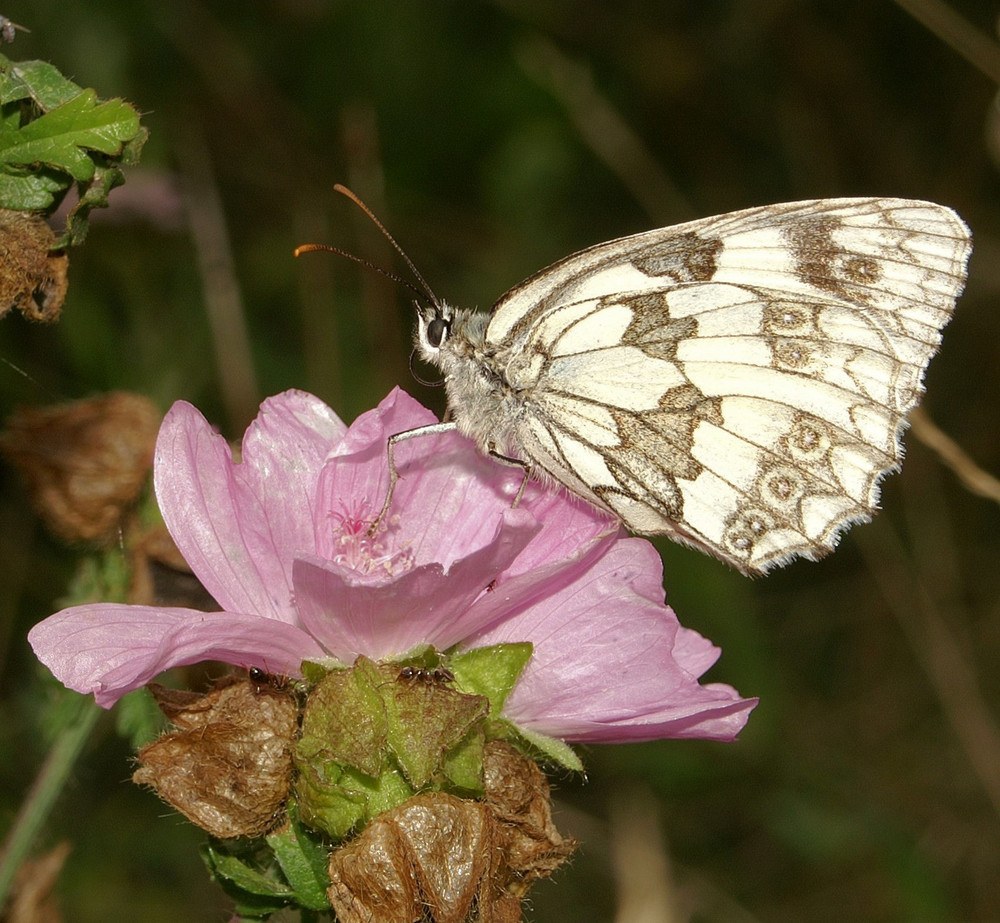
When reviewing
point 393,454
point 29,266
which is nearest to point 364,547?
point 393,454

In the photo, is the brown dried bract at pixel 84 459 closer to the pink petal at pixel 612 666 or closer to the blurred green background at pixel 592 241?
the blurred green background at pixel 592 241

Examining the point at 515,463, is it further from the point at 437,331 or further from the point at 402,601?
the point at 402,601

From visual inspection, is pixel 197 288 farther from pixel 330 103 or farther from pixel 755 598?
pixel 755 598

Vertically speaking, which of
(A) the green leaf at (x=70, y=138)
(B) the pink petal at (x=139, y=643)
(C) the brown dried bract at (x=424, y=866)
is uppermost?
(A) the green leaf at (x=70, y=138)

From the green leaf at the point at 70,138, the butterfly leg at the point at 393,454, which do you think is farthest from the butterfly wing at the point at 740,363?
the green leaf at the point at 70,138

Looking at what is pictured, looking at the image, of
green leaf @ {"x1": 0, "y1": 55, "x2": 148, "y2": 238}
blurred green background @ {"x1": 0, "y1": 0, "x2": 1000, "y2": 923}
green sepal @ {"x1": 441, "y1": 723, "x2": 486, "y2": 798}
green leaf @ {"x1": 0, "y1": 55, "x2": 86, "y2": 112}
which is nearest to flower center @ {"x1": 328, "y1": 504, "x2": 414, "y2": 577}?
green sepal @ {"x1": 441, "y1": 723, "x2": 486, "y2": 798}

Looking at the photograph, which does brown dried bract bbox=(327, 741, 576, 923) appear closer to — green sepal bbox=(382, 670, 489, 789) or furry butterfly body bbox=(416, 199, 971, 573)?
green sepal bbox=(382, 670, 489, 789)

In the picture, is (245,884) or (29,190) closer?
(245,884)
